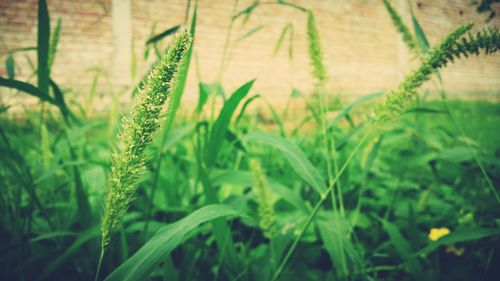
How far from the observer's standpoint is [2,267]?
0.70 metres

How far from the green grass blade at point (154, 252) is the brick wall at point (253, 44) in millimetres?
1989

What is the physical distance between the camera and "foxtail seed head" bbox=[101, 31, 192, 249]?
1.04ft

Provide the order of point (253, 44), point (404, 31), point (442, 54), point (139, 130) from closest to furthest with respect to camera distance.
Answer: point (139, 130) < point (442, 54) < point (404, 31) < point (253, 44)

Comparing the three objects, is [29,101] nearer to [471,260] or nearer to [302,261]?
[302,261]

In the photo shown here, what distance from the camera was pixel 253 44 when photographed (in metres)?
4.57

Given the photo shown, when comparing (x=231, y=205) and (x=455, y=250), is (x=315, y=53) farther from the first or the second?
(x=455, y=250)

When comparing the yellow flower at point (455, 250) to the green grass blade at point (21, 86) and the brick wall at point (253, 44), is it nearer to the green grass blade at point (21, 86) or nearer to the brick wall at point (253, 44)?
the green grass blade at point (21, 86)

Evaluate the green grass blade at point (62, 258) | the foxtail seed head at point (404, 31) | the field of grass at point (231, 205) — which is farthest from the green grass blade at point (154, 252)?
the foxtail seed head at point (404, 31)

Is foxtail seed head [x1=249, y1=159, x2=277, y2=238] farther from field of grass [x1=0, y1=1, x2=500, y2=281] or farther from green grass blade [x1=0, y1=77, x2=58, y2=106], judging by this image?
green grass blade [x1=0, y1=77, x2=58, y2=106]

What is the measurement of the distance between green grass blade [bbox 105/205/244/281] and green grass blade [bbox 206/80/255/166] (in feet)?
0.80

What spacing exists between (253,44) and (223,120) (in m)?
4.21

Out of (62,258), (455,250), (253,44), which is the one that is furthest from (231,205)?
(253,44)

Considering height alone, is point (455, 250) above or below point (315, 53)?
below

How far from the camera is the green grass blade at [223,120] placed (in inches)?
23.8
